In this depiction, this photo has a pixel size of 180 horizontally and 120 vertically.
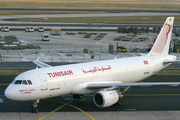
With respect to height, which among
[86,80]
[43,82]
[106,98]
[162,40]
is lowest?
[106,98]

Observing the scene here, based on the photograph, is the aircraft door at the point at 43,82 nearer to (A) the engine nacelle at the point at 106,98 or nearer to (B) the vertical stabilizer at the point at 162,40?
(A) the engine nacelle at the point at 106,98

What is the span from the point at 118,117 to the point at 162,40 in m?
17.3

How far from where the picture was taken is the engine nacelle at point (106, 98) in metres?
31.1

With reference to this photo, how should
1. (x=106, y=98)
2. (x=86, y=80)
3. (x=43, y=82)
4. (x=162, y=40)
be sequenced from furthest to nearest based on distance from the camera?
(x=162, y=40)
(x=86, y=80)
(x=106, y=98)
(x=43, y=82)

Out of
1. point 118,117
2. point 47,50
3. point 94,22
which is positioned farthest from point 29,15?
point 118,117

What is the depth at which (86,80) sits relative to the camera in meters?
33.9

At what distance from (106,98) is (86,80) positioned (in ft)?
12.8

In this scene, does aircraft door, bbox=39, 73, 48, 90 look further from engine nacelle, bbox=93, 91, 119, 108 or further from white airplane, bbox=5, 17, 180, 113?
engine nacelle, bbox=93, 91, 119, 108

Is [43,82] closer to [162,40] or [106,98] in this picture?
[106,98]

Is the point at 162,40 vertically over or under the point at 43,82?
over

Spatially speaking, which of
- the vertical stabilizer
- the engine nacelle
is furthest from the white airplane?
the vertical stabilizer

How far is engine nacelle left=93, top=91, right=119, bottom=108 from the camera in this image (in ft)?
102

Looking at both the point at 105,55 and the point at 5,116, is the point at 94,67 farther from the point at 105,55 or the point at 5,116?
the point at 105,55

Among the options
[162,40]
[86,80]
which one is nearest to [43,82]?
[86,80]
